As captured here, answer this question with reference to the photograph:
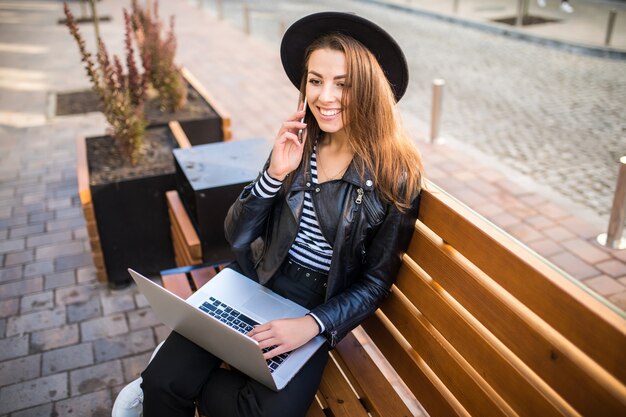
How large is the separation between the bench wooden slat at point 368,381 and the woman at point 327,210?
175 mm

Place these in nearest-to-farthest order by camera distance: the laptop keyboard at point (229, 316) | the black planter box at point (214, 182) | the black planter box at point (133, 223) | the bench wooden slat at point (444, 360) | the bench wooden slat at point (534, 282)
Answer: the bench wooden slat at point (534, 282), the bench wooden slat at point (444, 360), the laptop keyboard at point (229, 316), the black planter box at point (214, 182), the black planter box at point (133, 223)

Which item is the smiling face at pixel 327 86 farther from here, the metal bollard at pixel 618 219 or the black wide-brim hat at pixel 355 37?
the metal bollard at pixel 618 219

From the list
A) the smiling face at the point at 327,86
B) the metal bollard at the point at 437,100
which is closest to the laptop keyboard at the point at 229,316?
the smiling face at the point at 327,86

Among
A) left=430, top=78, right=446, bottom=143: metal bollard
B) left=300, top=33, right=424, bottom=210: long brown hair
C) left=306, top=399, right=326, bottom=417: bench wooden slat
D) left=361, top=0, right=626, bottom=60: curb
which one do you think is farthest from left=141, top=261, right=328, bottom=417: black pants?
left=361, top=0, right=626, bottom=60: curb

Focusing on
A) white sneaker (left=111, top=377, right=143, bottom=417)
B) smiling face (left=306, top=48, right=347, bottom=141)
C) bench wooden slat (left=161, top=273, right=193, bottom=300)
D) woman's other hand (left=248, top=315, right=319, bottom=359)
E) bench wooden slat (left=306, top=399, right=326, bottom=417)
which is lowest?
white sneaker (left=111, top=377, right=143, bottom=417)

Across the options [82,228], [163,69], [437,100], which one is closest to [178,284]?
[82,228]

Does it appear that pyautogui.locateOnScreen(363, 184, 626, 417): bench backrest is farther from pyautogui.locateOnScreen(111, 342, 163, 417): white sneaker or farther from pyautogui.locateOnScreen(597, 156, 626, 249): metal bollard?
→ pyautogui.locateOnScreen(597, 156, 626, 249): metal bollard

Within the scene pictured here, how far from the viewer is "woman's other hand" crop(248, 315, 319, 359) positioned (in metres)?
2.00

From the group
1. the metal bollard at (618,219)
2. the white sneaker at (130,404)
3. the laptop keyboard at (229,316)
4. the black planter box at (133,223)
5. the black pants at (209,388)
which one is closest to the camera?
the black pants at (209,388)

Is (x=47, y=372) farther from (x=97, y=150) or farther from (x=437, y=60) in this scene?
(x=437, y=60)

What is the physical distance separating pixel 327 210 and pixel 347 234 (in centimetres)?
13

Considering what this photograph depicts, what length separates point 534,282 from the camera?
160 centimetres

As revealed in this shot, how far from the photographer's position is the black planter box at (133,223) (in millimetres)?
3674

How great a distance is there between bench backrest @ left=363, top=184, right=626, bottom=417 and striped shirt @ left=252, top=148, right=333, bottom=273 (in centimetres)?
32
